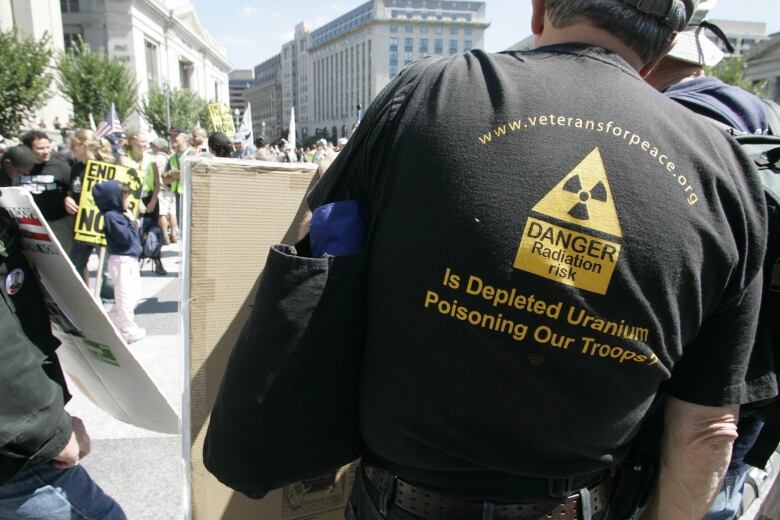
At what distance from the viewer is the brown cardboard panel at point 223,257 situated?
1.46 m

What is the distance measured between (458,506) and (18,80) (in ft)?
82.0

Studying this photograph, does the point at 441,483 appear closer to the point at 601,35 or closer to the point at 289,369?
the point at 289,369


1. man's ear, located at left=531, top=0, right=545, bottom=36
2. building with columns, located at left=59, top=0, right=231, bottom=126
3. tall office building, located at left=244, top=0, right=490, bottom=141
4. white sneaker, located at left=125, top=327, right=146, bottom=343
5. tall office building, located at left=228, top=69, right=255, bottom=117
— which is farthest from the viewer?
tall office building, located at left=228, top=69, right=255, bottom=117

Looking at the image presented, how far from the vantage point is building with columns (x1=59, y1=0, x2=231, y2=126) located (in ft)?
144

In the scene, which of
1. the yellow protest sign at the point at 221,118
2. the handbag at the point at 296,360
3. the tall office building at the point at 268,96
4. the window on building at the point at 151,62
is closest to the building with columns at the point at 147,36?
the window on building at the point at 151,62

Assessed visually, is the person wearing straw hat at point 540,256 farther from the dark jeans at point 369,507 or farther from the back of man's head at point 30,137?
the back of man's head at point 30,137

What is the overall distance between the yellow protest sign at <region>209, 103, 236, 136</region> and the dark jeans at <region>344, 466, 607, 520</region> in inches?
484

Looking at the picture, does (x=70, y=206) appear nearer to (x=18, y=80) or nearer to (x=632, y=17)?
(x=632, y=17)

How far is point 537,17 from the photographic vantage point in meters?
1.15

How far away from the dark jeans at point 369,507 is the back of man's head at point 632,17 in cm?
103

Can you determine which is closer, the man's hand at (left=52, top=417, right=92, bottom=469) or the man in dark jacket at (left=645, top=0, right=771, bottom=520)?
the man's hand at (left=52, top=417, right=92, bottom=469)

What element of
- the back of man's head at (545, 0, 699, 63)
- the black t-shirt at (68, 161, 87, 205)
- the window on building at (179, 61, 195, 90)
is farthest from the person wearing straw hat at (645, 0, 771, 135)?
the window on building at (179, 61, 195, 90)

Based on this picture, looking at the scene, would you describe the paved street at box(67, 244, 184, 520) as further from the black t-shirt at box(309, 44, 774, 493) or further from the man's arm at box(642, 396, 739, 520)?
the man's arm at box(642, 396, 739, 520)

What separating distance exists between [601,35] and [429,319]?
675mm
